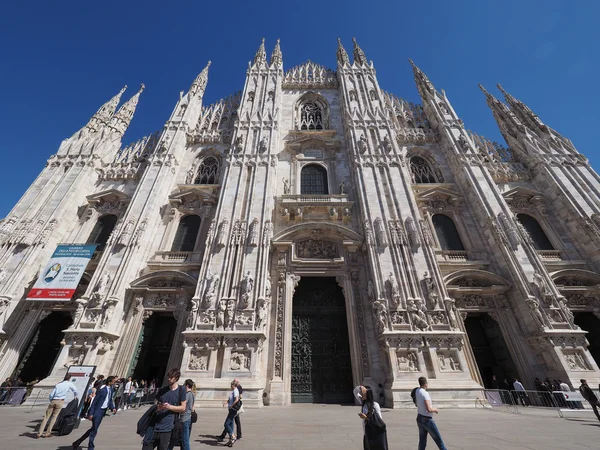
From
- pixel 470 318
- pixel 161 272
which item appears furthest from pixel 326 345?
pixel 161 272

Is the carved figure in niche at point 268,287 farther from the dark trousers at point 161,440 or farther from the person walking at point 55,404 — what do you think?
the dark trousers at point 161,440

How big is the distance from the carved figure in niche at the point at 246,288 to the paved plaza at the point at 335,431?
4.53 meters

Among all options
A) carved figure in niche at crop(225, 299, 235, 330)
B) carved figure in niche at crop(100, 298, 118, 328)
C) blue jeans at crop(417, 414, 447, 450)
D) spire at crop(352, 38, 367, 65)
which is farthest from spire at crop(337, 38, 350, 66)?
blue jeans at crop(417, 414, 447, 450)

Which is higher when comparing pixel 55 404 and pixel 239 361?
pixel 239 361

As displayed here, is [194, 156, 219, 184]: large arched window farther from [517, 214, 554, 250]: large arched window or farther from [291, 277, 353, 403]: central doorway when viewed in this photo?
[517, 214, 554, 250]: large arched window

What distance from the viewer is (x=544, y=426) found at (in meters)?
7.35

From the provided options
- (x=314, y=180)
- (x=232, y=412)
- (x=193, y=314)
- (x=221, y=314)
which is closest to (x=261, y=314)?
(x=221, y=314)

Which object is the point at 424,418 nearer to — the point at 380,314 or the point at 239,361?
the point at 380,314

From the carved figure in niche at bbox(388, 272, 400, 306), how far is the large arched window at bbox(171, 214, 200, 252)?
37.7 feet

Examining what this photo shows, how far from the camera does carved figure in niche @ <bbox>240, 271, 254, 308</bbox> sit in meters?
13.0

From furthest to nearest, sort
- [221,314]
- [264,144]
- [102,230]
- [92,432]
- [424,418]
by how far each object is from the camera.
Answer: [264,144]
[102,230]
[221,314]
[92,432]
[424,418]

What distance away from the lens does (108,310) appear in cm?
1300

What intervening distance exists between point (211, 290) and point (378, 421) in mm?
10874

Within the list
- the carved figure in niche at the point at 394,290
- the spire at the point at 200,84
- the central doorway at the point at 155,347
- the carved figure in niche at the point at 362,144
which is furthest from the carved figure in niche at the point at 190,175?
the carved figure in niche at the point at 394,290
